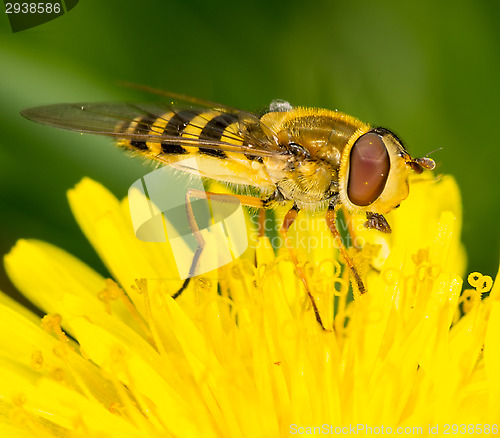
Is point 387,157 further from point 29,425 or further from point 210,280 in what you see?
point 29,425

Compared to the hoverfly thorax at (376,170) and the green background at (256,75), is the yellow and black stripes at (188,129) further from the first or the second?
the green background at (256,75)

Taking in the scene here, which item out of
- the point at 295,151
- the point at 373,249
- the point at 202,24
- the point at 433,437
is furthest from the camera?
the point at 202,24

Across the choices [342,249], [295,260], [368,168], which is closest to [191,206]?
[295,260]

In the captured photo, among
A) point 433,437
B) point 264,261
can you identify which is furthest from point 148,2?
point 433,437

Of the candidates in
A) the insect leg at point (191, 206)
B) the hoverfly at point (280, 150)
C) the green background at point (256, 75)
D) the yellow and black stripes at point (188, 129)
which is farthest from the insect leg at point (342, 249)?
the green background at point (256, 75)

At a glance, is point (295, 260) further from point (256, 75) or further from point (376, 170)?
point (256, 75)
